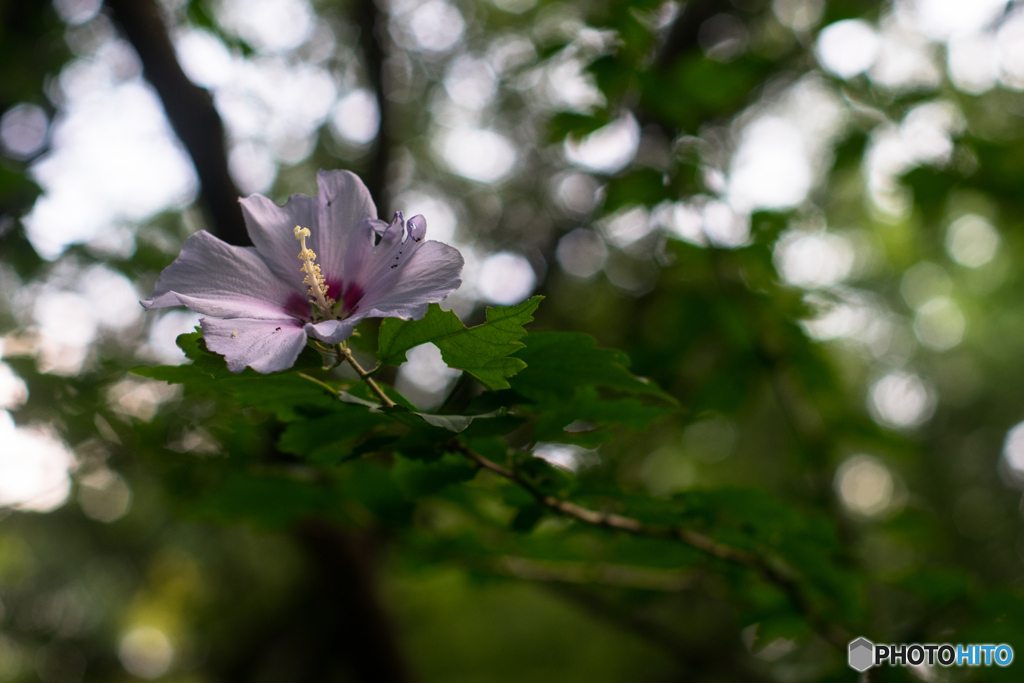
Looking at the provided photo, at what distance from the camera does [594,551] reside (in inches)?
73.1

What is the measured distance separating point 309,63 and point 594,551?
3.79m

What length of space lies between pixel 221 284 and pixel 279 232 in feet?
0.39

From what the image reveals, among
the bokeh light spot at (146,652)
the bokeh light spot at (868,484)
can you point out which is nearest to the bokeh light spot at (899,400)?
the bokeh light spot at (868,484)

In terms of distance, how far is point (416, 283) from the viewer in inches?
31.0

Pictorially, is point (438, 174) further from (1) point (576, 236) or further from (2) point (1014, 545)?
(2) point (1014, 545)

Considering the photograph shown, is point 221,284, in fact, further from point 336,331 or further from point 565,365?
point 565,365

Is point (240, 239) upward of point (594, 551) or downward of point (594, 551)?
upward

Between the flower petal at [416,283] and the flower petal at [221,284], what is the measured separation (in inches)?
5.6

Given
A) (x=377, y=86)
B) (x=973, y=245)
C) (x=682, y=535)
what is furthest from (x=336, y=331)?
(x=973, y=245)

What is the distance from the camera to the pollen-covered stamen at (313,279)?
34.0 inches

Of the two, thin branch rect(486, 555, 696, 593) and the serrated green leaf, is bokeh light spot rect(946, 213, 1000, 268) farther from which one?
the serrated green leaf

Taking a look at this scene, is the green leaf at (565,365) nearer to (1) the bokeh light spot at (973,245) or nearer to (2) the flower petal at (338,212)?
(2) the flower petal at (338,212)

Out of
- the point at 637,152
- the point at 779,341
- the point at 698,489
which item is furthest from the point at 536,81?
the point at 698,489

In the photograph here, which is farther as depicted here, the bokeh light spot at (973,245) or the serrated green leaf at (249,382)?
the bokeh light spot at (973,245)
